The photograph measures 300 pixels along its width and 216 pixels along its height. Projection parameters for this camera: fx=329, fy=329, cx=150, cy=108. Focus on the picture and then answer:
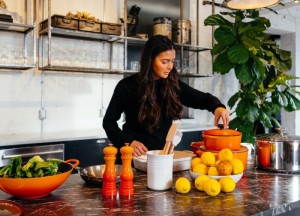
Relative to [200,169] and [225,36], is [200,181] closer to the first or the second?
[200,169]

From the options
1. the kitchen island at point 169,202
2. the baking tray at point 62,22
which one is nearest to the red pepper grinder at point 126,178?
the kitchen island at point 169,202

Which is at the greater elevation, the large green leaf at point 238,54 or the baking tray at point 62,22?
the baking tray at point 62,22

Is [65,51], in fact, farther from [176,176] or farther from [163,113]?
[176,176]

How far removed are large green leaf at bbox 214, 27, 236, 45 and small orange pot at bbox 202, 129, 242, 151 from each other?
2.58 m

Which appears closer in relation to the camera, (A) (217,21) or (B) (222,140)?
(B) (222,140)

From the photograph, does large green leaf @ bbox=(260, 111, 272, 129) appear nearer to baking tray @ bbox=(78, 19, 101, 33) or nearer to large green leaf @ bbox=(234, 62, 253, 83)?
large green leaf @ bbox=(234, 62, 253, 83)

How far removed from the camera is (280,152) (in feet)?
5.24

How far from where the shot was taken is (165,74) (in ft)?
6.77

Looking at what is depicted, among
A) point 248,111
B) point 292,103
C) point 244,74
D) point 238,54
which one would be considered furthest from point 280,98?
point 238,54

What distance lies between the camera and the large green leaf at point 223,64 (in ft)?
12.9

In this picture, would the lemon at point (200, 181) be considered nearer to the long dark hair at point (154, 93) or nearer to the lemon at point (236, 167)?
the lemon at point (236, 167)

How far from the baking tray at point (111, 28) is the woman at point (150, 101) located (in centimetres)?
152

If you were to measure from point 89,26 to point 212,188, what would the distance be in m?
2.64

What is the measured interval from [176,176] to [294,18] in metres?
4.99
